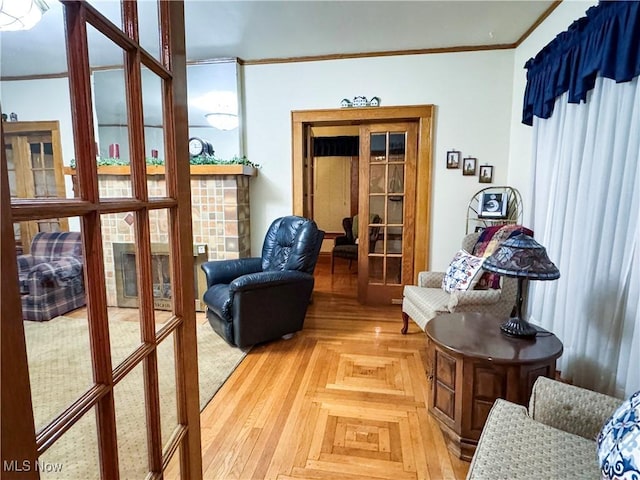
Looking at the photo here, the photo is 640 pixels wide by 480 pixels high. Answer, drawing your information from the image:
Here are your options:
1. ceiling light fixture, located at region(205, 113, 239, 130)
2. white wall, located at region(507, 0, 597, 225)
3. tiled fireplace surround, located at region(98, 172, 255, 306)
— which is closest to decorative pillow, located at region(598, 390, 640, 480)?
white wall, located at region(507, 0, 597, 225)

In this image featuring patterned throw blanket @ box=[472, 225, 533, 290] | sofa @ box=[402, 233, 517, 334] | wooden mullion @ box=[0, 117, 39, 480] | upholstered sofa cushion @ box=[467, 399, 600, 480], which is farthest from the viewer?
patterned throw blanket @ box=[472, 225, 533, 290]

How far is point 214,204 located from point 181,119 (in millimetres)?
2838

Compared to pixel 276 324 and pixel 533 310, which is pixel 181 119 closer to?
pixel 276 324

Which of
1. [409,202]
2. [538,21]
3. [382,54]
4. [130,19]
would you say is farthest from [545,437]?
[382,54]

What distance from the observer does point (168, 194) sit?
919mm

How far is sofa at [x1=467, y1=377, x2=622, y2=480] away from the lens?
1.08m

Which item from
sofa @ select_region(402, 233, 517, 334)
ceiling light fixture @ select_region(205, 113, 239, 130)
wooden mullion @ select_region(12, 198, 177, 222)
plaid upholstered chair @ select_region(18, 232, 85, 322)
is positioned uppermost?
ceiling light fixture @ select_region(205, 113, 239, 130)

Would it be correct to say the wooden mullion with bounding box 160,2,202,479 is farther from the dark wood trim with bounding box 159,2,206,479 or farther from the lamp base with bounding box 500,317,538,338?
the lamp base with bounding box 500,317,538,338

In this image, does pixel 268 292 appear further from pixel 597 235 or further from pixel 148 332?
pixel 597 235

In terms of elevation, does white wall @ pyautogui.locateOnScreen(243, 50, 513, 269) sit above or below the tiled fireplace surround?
above

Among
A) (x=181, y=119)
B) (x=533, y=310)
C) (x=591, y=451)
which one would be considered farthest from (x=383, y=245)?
(x=181, y=119)

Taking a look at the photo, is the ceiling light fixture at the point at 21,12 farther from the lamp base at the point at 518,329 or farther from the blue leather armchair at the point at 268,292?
the blue leather armchair at the point at 268,292

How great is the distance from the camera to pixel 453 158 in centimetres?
362

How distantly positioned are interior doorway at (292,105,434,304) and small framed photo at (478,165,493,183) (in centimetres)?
52
